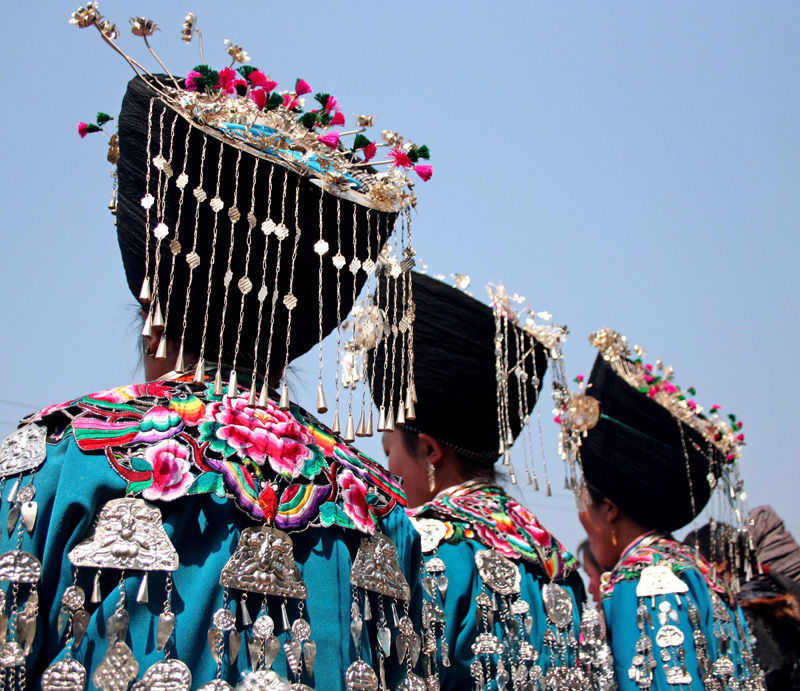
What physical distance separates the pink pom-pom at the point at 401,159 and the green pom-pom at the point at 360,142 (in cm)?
7

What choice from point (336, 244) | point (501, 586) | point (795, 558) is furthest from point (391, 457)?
point (795, 558)

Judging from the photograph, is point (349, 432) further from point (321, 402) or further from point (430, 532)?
point (430, 532)


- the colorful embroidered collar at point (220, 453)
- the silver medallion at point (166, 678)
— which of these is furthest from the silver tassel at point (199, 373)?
the silver medallion at point (166, 678)

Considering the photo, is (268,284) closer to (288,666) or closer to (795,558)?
(288,666)

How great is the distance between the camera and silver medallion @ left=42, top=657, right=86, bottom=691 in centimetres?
134

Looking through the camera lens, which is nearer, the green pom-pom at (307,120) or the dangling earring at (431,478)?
the green pom-pom at (307,120)

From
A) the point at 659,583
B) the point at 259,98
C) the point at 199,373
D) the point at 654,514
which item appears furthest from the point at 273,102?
the point at 654,514

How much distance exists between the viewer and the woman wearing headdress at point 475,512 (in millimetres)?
2580

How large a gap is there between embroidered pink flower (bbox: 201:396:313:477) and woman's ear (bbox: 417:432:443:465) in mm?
1639

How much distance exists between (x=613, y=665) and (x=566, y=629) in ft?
2.64

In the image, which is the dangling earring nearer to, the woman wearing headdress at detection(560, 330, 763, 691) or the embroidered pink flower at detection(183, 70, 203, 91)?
the woman wearing headdress at detection(560, 330, 763, 691)

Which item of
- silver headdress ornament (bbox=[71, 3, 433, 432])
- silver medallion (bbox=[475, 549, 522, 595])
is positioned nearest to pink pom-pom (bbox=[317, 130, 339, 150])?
silver headdress ornament (bbox=[71, 3, 433, 432])

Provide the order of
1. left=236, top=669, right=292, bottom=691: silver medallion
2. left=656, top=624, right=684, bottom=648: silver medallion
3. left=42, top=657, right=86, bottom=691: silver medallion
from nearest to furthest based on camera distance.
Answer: left=42, top=657, right=86, bottom=691: silver medallion
left=236, top=669, right=292, bottom=691: silver medallion
left=656, top=624, right=684, bottom=648: silver medallion

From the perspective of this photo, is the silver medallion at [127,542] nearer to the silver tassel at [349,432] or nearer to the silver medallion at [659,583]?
the silver tassel at [349,432]
